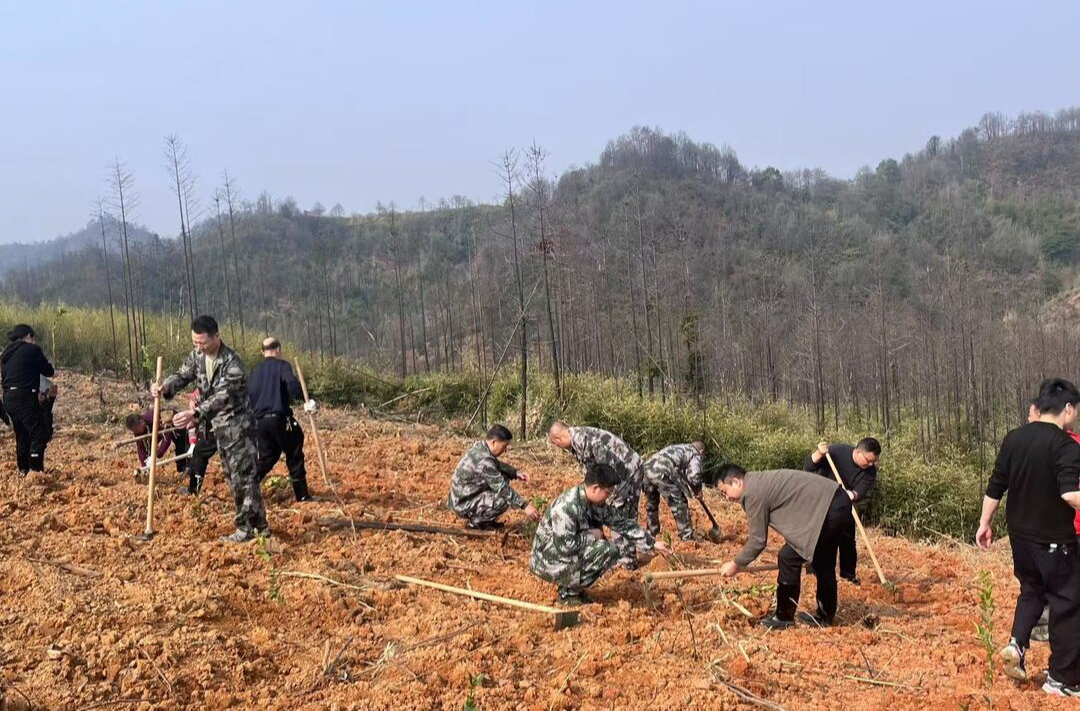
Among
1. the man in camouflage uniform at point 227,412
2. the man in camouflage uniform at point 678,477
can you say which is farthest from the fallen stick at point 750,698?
the man in camouflage uniform at point 227,412

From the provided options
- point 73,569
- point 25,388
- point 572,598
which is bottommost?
point 572,598

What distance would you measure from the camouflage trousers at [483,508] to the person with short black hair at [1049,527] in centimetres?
374

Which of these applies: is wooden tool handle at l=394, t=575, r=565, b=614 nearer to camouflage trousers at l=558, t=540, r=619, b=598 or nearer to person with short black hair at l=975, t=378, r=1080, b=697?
camouflage trousers at l=558, t=540, r=619, b=598

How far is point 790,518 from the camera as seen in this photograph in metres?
4.59

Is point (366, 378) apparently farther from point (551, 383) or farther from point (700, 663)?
point (700, 663)

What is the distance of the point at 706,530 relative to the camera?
789 cm

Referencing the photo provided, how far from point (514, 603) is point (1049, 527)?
295 centimetres

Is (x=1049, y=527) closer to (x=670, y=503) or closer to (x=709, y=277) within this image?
(x=670, y=503)

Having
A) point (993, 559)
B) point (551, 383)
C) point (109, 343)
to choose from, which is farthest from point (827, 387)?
point (109, 343)

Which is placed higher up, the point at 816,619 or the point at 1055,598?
the point at 1055,598

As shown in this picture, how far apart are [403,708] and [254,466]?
9.32 feet

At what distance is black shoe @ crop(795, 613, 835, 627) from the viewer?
4750mm

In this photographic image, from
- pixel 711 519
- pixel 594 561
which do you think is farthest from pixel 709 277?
pixel 594 561

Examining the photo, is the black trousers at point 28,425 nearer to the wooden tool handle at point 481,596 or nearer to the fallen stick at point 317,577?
the fallen stick at point 317,577
